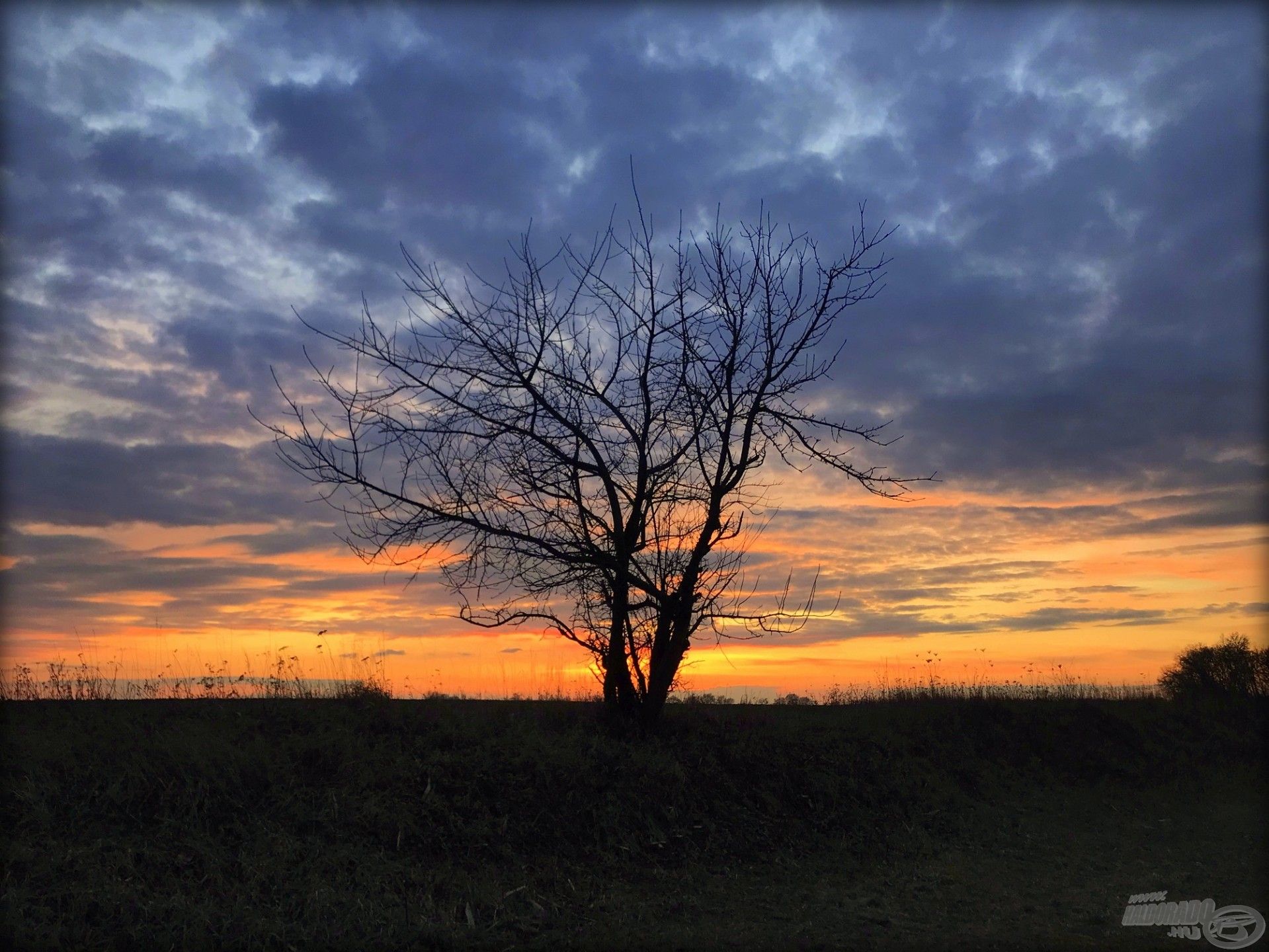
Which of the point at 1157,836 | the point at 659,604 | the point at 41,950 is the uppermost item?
the point at 659,604

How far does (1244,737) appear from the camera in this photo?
55.6ft

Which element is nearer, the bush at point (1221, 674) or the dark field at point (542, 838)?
the dark field at point (542, 838)

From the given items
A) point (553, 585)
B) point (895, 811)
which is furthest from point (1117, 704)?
point (553, 585)

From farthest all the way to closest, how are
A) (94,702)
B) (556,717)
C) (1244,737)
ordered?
(1244,737)
(556,717)
(94,702)

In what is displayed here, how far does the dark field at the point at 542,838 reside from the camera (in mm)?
6754

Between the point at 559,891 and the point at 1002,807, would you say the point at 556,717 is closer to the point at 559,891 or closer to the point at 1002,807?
the point at 559,891

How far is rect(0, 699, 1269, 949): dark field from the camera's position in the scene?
22.2 feet

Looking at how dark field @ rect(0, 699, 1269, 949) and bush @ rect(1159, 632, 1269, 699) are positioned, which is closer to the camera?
dark field @ rect(0, 699, 1269, 949)

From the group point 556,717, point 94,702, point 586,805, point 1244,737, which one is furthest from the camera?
point 1244,737

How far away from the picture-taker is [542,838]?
337 inches

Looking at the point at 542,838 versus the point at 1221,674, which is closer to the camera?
the point at 542,838

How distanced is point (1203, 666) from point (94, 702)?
22623 mm

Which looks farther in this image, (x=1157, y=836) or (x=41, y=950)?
(x=1157, y=836)

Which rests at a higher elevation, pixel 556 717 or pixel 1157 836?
pixel 556 717
